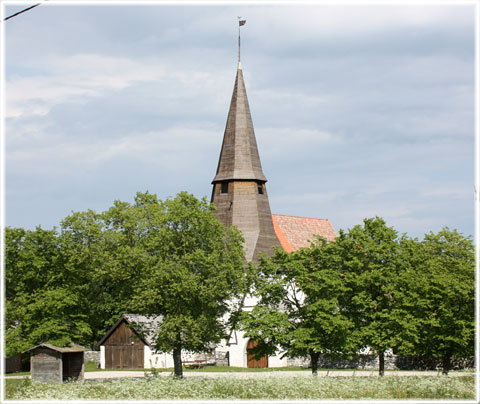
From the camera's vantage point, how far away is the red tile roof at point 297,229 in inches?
3076

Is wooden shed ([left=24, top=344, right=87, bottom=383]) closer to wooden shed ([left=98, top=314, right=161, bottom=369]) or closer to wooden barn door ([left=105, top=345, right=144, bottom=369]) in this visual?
wooden shed ([left=98, top=314, right=161, bottom=369])

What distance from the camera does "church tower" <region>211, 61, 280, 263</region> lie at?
71.0m

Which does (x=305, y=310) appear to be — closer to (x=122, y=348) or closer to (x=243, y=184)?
(x=122, y=348)

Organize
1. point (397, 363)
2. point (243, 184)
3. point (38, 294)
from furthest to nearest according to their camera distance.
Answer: point (243, 184), point (397, 363), point (38, 294)

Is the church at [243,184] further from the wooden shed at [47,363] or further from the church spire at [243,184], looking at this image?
the wooden shed at [47,363]

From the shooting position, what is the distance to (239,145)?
72.7m

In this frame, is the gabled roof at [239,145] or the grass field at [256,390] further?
the gabled roof at [239,145]

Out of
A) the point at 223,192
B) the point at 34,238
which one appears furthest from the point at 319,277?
the point at 223,192

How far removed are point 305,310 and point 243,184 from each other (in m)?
29.7

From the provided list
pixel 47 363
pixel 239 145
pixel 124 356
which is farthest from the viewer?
pixel 239 145

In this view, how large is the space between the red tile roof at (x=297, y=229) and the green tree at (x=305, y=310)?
31402 millimetres

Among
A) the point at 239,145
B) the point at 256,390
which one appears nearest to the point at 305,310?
the point at 256,390

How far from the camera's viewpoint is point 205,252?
141ft

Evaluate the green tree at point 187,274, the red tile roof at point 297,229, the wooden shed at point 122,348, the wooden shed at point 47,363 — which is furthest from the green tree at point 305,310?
the red tile roof at point 297,229
